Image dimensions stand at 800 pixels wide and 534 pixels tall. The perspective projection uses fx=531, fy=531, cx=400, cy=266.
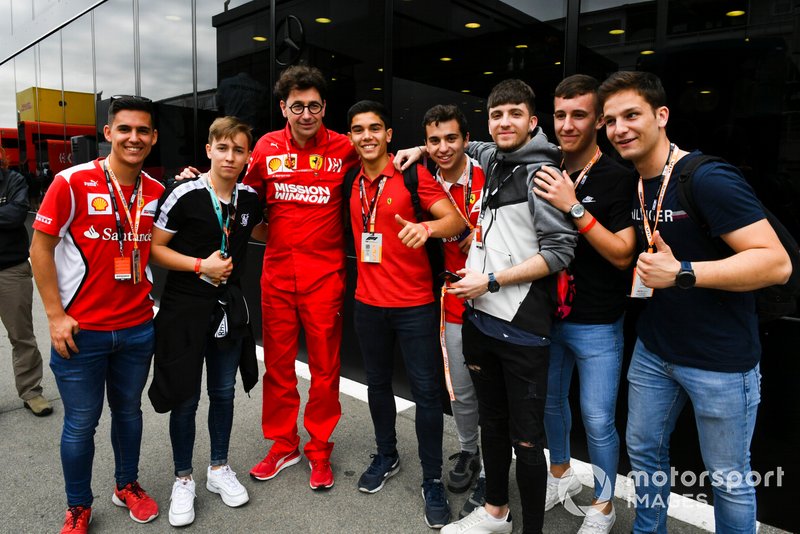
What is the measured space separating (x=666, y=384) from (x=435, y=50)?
280cm

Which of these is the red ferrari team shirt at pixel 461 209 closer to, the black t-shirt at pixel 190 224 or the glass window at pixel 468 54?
the glass window at pixel 468 54

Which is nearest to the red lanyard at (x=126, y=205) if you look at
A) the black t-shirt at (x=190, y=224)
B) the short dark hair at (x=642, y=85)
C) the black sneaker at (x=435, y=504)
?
the black t-shirt at (x=190, y=224)

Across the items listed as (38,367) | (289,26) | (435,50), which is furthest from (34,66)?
(435,50)

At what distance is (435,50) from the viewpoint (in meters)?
3.84

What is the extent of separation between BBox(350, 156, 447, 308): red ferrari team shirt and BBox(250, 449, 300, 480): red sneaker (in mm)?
1121

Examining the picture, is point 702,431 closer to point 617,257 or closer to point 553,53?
point 617,257

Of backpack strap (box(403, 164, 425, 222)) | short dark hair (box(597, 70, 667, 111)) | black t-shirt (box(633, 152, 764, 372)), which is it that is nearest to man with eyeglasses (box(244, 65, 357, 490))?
backpack strap (box(403, 164, 425, 222))

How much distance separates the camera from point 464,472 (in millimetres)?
2871

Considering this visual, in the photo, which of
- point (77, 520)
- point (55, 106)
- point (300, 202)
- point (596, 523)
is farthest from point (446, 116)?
point (55, 106)

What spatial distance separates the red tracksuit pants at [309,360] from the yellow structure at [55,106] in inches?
318

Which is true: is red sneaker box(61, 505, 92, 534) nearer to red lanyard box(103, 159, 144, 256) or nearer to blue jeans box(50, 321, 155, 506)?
blue jeans box(50, 321, 155, 506)

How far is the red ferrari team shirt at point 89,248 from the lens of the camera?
229 centimetres

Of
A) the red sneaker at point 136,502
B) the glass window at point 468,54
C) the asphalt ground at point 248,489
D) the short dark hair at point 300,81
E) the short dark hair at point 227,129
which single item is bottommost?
the asphalt ground at point 248,489

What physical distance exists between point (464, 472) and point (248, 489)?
3.86 feet
